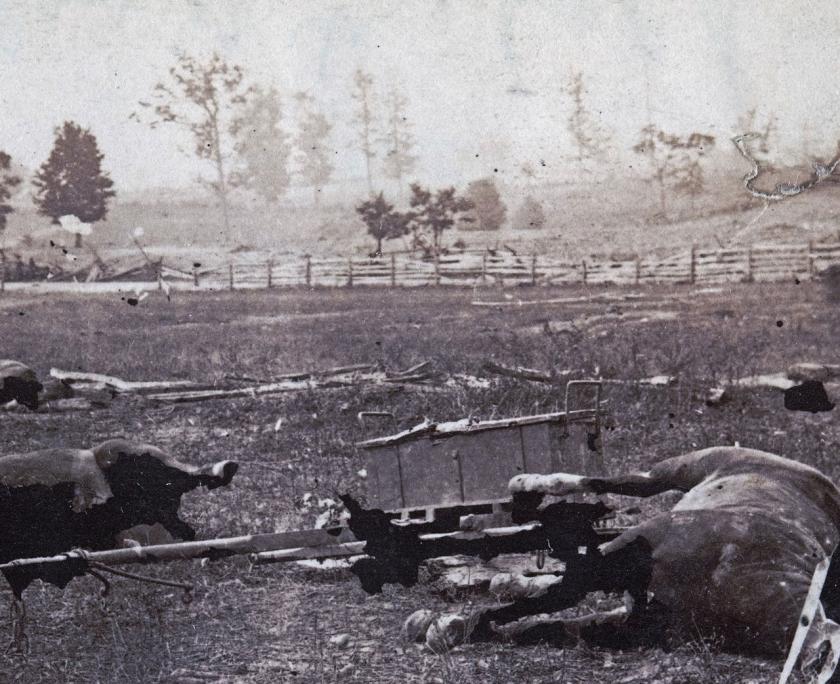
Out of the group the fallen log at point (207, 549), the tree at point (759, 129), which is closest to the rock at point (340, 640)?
the fallen log at point (207, 549)

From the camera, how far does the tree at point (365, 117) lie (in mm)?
5906

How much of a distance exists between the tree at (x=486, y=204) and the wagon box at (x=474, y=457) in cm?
169

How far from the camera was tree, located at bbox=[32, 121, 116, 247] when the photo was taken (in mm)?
5820

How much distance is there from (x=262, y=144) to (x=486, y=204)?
1.51 m

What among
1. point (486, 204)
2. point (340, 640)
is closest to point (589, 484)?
point (340, 640)

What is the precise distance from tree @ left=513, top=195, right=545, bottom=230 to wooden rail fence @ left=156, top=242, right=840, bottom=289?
27 cm

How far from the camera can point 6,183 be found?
Result: 576 cm

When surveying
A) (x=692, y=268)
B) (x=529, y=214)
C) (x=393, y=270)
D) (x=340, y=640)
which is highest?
(x=529, y=214)

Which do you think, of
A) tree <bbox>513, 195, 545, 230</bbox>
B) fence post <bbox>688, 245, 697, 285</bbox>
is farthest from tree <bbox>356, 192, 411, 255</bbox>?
fence post <bbox>688, 245, 697, 285</bbox>

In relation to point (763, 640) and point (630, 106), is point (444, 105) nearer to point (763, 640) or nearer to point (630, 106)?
point (630, 106)

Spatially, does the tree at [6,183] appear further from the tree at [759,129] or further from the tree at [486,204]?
the tree at [759,129]

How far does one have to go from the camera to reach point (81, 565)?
14.1 feet

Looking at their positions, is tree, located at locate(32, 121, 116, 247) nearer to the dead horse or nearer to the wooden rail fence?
the wooden rail fence

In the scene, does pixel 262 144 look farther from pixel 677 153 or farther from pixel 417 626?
pixel 417 626
